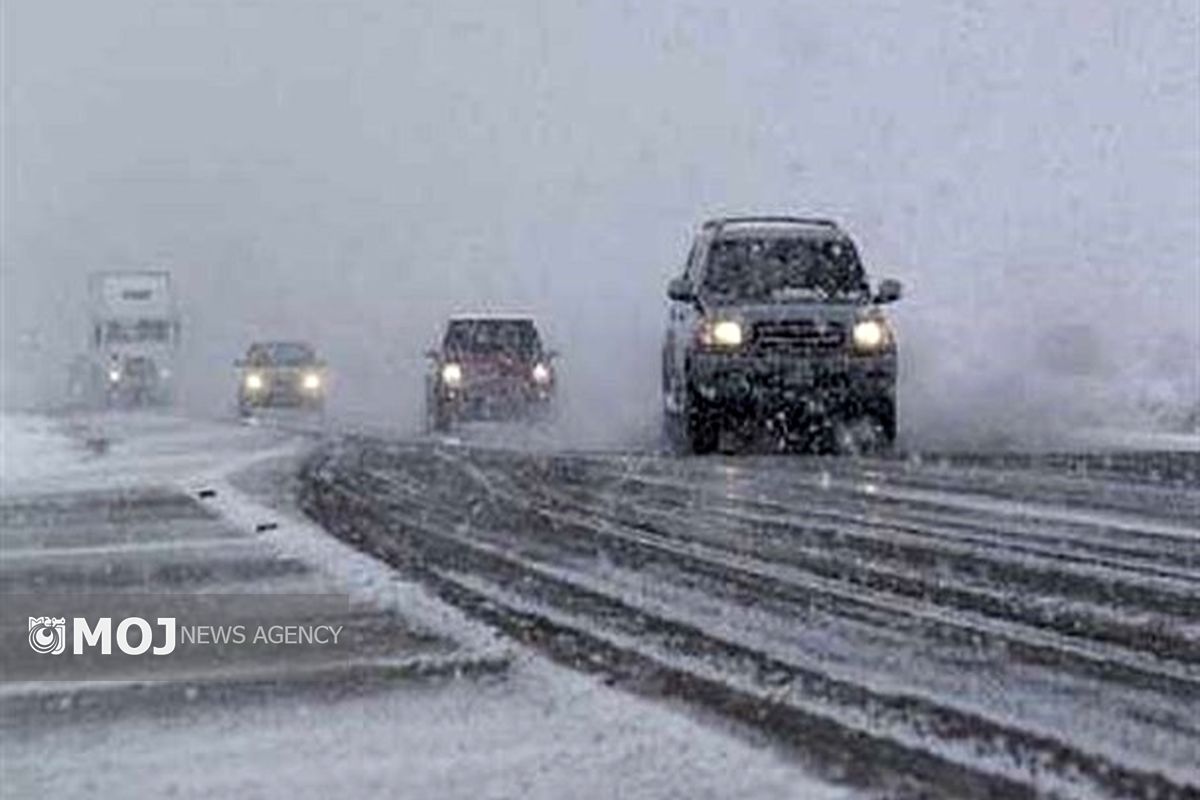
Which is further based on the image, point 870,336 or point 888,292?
point 888,292

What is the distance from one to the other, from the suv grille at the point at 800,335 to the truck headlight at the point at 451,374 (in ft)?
38.3

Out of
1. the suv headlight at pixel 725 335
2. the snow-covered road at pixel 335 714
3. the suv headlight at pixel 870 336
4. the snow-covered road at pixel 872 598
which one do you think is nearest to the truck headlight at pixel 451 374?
the suv headlight at pixel 725 335

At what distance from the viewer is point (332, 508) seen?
12.5m

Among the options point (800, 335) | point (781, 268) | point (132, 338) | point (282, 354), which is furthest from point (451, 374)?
point (132, 338)

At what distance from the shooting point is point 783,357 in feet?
60.7

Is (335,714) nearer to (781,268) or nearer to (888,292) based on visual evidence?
(888,292)

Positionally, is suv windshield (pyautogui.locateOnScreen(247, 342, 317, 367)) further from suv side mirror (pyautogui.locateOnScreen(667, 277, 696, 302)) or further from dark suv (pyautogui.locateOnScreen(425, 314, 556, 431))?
suv side mirror (pyautogui.locateOnScreen(667, 277, 696, 302))

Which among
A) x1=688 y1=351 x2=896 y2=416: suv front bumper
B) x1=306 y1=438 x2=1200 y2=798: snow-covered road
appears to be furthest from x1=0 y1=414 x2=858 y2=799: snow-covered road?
x1=688 y1=351 x2=896 y2=416: suv front bumper

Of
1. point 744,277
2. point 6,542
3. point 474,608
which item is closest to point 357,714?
point 474,608

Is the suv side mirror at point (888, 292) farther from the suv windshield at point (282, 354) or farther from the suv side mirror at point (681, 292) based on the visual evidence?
the suv windshield at point (282, 354)

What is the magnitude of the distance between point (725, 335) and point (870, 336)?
4.35 ft

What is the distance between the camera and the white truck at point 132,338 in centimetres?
5547

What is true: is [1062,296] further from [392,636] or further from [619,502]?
[392,636]

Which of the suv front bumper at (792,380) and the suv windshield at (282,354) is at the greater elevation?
the suv front bumper at (792,380)
